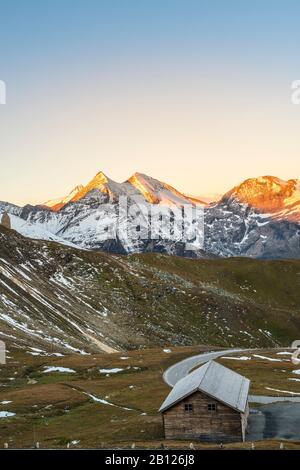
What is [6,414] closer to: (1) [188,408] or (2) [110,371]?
(1) [188,408]

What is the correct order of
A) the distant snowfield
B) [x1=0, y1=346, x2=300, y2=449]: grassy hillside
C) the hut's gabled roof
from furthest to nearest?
the distant snowfield, [x1=0, y1=346, x2=300, y2=449]: grassy hillside, the hut's gabled roof

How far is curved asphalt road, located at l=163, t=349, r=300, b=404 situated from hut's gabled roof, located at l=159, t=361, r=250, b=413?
1087 centimetres

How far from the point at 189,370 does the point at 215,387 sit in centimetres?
5075

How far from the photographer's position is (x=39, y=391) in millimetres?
93812

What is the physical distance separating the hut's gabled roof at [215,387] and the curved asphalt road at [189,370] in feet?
35.7

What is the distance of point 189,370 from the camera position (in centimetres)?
11556

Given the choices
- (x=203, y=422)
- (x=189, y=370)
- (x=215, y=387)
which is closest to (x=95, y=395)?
(x=189, y=370)

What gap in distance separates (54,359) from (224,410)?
6755cm

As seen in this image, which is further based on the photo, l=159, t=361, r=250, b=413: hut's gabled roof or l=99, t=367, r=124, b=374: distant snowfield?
l=99, t=367, r=124, b=374: distant snowfield

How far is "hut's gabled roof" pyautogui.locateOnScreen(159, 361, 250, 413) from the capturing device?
2488 inches

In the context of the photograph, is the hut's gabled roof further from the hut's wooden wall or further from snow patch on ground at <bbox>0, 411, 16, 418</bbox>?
snow patch on ground at <bbox>0, 411, 16, 418</bbox>

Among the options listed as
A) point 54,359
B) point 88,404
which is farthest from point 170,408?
point 54,359

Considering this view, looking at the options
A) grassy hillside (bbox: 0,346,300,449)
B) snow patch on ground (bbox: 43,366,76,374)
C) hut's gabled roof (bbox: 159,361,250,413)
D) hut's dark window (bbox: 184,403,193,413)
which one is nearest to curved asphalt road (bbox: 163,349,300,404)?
grassy hillside (bbox: 0,346,300,449)

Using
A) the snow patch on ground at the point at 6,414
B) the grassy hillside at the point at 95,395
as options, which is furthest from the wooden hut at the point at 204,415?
the snow patch on ground at the point at 6,414
